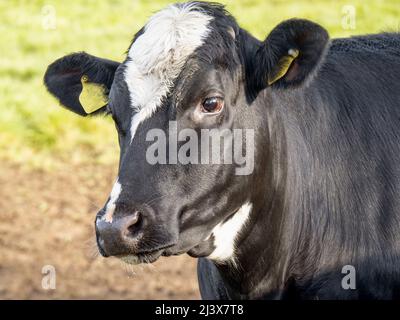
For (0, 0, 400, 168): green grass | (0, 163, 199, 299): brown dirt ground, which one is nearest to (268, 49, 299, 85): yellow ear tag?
(0, 163, 199, 299): brown dirt ground

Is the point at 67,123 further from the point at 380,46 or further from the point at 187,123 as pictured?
the point at 187,123

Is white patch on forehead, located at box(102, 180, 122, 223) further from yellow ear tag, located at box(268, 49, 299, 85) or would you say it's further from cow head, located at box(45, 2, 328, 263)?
yellow ear tag, located at box(268, 49, 299, 85)

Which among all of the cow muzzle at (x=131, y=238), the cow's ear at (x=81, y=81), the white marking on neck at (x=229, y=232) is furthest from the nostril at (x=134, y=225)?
the cow's ear at (x=81, y=81)

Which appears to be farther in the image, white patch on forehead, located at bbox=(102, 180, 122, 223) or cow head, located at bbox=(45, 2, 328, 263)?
cow head, located at bbox=(45, 2, 328, 263)

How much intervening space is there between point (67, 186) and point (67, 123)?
1.81 m

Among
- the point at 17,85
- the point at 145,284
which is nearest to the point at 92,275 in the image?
the point at 145,284

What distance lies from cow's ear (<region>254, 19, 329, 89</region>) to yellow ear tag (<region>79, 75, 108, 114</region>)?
1022 millimetres

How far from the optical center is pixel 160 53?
438 cm

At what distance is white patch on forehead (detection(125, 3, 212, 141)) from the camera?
424 cm

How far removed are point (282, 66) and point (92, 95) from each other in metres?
1.21

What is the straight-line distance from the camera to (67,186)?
395 inches

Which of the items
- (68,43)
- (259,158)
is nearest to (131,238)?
(259,158)

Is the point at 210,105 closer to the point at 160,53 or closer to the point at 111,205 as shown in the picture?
the point at 160,53

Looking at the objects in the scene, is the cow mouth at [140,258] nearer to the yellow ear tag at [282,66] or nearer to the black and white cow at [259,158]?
the black and white cow at [259,158]
